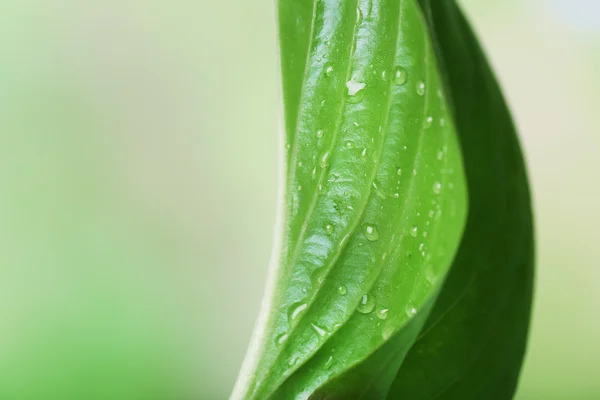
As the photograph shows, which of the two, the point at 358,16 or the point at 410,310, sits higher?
the point at 358,16

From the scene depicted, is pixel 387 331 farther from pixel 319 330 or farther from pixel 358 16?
pixel 358 16

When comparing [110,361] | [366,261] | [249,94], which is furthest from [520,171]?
[110,361]

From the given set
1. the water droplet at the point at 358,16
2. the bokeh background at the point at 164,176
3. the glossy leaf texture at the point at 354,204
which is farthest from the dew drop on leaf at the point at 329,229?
the bokeh background at the point at 164,176

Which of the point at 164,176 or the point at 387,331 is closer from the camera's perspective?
the point at 387,331

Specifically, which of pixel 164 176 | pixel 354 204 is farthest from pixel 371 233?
pixel 164 176

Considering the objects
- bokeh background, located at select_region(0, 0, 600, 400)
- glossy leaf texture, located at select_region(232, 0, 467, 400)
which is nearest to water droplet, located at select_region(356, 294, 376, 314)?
glossy leaf texture, located at select_region(232, 0, 467, 400)

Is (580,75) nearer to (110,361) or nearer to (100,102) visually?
(100,102)
